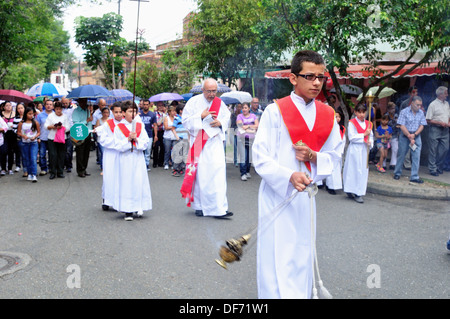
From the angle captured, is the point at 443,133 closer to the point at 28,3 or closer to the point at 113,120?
the point at 113,120

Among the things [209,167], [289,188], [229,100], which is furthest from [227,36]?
[289,188]

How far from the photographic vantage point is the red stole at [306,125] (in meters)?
3.73

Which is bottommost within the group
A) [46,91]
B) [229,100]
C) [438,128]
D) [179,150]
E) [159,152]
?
[159,152]

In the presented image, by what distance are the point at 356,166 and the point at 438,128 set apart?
13.2 ft

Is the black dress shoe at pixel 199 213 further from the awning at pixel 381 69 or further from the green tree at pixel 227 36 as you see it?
the green tree at pixel 227 36

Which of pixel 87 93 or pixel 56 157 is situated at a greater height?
pixel 87 93

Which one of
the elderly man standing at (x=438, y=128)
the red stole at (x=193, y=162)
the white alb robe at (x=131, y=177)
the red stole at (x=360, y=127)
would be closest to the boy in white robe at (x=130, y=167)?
the white alb robe at (x=131, y=177)

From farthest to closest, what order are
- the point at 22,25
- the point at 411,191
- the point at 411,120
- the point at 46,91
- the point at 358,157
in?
the point at 46,91 < the point at 22,25 < the point at 411,120 < the point at 411,191 < the point at 358,157

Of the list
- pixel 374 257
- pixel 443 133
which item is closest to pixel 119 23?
pixel 443 133

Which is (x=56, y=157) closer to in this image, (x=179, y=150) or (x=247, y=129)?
(x=179, y=150)

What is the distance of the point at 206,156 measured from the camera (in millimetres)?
8281

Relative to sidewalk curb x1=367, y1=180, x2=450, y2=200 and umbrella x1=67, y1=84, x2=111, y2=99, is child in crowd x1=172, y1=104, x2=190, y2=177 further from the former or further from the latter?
sidewalk curb x1=367, y1=180, x2=450, y2=200

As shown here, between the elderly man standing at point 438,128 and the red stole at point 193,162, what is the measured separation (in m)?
6.38
